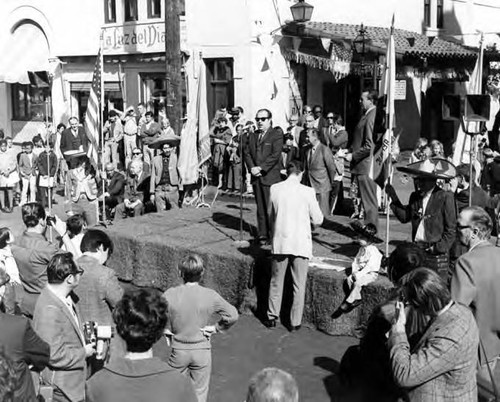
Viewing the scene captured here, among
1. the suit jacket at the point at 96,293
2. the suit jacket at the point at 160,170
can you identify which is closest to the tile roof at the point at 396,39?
the suit jacket at the point at 160,170

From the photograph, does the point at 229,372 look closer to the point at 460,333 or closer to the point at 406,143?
the point at 460,333

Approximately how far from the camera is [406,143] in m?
25.5

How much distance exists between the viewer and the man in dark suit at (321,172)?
12289 mm

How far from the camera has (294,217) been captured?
341 inches

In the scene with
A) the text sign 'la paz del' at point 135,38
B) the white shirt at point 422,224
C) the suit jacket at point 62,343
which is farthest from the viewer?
the text sign 'la paz del' at point 135,38

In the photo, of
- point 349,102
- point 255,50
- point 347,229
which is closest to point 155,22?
point 255,50

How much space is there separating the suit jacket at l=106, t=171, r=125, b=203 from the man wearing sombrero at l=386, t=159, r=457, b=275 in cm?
784

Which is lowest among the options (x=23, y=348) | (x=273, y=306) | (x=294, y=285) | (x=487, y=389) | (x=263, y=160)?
(x=273, y=306)

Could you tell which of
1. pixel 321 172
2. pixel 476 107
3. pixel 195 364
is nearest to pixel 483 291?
pixel 195 364

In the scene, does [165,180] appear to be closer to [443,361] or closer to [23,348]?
[23,348]

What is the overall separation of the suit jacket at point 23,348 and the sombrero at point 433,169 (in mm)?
4332

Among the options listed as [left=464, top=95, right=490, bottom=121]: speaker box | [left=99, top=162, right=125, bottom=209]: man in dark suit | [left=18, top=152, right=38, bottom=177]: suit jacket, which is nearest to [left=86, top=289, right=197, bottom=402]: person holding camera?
[left=464, top=95, right=490, bottom=121]: speaker box

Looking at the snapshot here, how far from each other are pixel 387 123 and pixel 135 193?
6275mm

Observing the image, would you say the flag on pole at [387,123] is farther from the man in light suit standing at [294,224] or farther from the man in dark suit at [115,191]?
the man in dark suit at [115,191]
